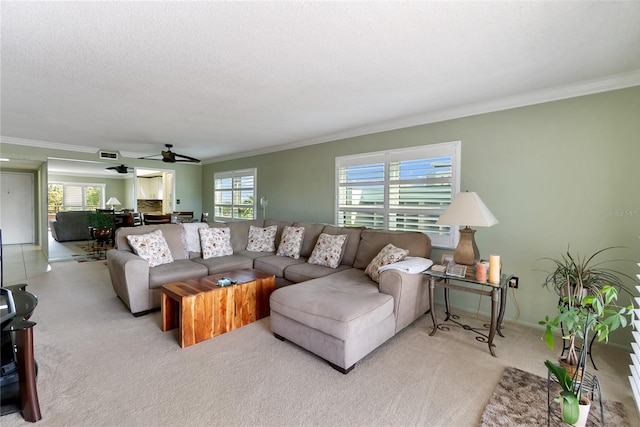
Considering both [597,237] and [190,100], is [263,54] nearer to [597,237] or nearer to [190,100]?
[190,100]

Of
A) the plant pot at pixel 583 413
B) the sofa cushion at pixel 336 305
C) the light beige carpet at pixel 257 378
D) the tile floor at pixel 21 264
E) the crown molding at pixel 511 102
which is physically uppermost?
the crown molding at pixel 511 102

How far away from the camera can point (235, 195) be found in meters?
6.99

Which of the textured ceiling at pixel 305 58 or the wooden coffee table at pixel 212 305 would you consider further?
the wooden coffee table at pixel 212 305

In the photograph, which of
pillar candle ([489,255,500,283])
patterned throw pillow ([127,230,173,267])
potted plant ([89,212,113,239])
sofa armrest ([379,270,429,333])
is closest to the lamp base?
pillar candle ([489,255,500,283])

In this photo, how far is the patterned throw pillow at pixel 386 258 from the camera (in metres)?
2.90

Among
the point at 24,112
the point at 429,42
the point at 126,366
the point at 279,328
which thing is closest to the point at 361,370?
the point at 279,328

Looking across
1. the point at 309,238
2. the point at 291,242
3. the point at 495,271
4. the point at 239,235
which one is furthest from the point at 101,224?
the point at 495,271

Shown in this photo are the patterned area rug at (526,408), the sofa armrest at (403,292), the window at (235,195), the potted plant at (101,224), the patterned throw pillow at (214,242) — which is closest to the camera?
the patterned area rug at (526,408)

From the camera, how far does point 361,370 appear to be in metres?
2.16

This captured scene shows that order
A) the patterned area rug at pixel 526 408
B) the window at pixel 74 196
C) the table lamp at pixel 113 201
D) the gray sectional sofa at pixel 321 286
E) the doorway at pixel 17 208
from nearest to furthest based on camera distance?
the patterned area rug at pixel 526 408, the gray sectional sofa at pixel 321 286, the doorway at pixel 17 208, the window at pixel 74 196, the table lamp at pixel 113 201

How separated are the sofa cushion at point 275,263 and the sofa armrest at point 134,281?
1344mm

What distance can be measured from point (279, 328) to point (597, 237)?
3094 mm

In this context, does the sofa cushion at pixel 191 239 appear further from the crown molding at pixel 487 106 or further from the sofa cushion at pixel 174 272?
the crown molding at pixel 487 106

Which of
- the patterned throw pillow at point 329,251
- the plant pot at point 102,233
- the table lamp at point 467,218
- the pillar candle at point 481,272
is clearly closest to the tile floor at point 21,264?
the plant pot at point 102,233
